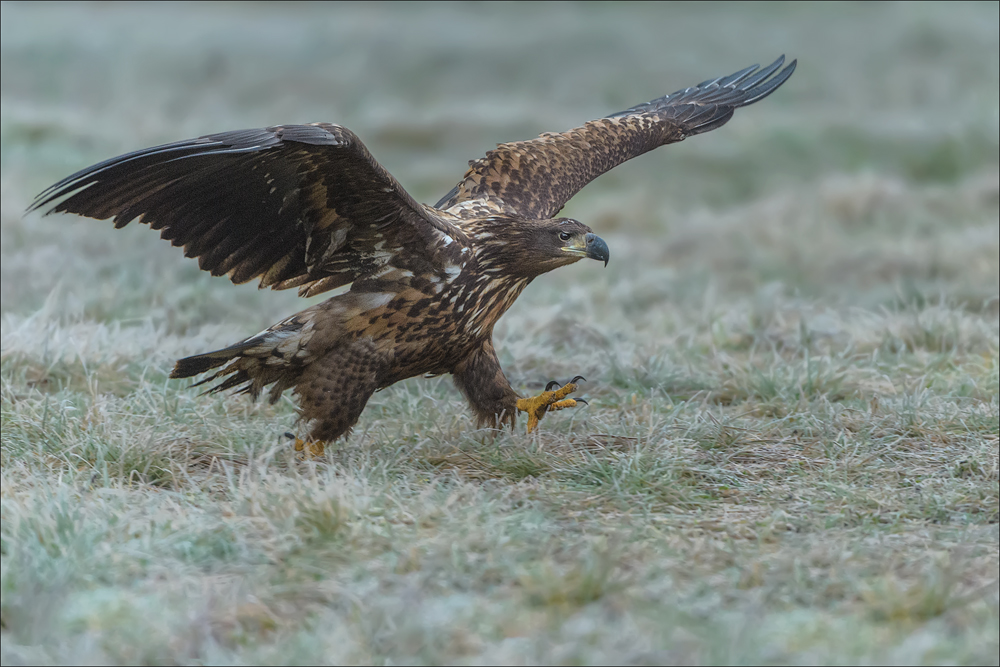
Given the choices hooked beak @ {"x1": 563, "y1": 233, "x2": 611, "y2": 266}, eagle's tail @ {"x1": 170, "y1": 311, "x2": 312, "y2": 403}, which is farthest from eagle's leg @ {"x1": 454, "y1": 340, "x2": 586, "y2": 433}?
eagle's tail @ {"x1": 170, "y1": 311, "x2": 312, "y2": 403}

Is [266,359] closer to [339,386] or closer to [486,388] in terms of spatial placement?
[339,386]

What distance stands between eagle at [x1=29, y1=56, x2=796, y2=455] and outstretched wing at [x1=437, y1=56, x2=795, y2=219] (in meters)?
0.31

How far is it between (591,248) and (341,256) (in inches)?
37.7

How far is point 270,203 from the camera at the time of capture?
4.04 metres

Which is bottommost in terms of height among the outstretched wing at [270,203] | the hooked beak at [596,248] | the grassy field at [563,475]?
the grassy field at [563,475]

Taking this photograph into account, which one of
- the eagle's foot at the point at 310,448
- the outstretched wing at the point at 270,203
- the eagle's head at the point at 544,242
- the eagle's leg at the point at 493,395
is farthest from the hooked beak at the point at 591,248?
the eagle's foot at the point at 310,448

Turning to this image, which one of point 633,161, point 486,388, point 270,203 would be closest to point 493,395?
point 486,388

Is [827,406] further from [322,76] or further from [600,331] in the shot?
[322,76]

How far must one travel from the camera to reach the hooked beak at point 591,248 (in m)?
4.28

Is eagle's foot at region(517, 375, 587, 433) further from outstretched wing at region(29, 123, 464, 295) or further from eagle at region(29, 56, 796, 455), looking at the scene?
outstretched wing at region(29, 123, 464, 295)

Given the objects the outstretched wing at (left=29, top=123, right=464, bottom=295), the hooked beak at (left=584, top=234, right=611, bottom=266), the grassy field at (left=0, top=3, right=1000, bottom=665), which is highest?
the outstretched wing at (left=29, top=123, right=464, bottom=295)

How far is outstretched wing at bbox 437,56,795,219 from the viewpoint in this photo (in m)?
4.99

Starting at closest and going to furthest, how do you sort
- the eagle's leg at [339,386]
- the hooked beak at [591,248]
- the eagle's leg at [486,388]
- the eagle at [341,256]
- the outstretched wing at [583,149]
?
the eagle at [341,256] → the eagle's leg at [339,386] → the hooked beak at [591,248] → the eagle's leg at [486,388] → the outstretched wing at [583,149]

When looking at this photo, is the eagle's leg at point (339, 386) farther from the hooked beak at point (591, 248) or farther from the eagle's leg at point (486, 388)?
the hooked beak at point (591, 248)
